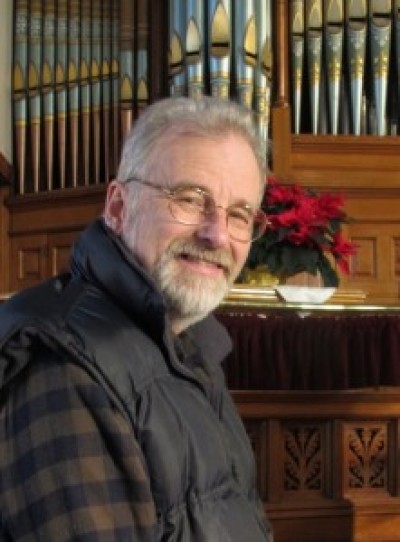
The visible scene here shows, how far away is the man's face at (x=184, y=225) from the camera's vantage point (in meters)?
1.21

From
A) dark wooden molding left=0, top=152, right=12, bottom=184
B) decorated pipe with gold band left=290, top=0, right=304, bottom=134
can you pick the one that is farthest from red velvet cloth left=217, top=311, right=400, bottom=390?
dark wooden molding left=0, top=152, right=12, bottom=184

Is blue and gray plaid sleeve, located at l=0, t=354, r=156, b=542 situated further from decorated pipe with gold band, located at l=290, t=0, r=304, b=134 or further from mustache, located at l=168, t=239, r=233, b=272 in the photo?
decorated pipe with gold band, located at l=290, t=0, r=304, b=134

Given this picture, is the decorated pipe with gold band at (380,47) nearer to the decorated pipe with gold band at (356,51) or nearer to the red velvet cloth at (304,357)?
the decorated pipe with gold band at (356,51)

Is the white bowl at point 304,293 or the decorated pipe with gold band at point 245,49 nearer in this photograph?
the white bowl at point 304,293

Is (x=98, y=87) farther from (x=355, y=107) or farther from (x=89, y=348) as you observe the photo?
(x=89, y=348)

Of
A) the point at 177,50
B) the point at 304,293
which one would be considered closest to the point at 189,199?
the point at 304,293

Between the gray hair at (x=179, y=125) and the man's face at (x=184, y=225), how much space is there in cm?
1

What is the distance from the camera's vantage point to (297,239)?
3373mm

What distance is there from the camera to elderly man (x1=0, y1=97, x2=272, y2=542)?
100 centimetres

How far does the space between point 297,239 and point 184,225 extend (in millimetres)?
2174

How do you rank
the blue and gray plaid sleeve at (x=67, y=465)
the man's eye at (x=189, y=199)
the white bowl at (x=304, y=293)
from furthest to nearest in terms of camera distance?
1. the white bowl at (x=304, y=293)
2. the man's eye at (x=189, y=199)
3. the blue and gray plaid sleeve at (x=67, y=465)

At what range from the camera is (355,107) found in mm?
4902

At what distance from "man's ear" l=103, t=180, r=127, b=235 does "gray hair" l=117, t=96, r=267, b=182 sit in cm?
1

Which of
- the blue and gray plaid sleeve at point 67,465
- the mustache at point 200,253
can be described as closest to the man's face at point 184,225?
the mustache at point 200,253
